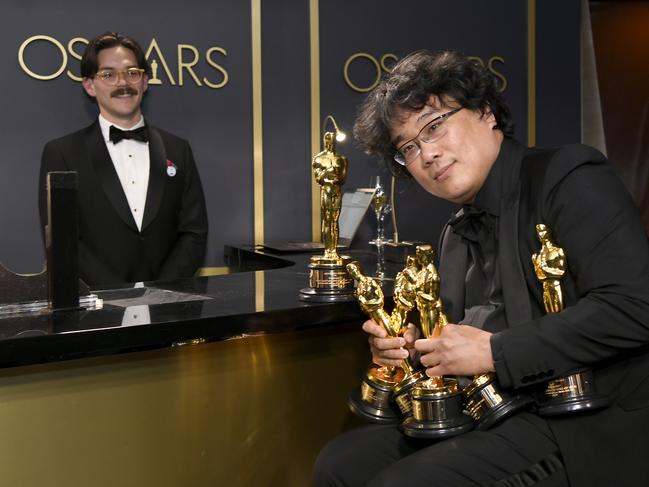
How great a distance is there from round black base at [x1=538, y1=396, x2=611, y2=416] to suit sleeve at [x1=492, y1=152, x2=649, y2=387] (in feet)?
0.19

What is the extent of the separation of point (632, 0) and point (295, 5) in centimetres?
243

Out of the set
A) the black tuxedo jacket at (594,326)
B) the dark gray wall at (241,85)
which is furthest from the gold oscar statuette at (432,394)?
the dark gray wall at (241,85)

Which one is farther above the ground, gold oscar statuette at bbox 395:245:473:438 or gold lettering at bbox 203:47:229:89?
gold lettering at bbox 203:47:229:89

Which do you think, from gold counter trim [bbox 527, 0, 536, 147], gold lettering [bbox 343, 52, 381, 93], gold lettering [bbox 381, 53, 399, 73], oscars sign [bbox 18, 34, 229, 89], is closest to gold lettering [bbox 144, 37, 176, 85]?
oscars sign [bbox 18, 34, 229, 89]

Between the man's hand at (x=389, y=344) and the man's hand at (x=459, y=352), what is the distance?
0.46ft

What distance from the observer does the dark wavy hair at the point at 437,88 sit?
1.91 meters

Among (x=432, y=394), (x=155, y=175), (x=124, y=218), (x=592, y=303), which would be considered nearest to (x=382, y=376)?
(x=432, y=394)

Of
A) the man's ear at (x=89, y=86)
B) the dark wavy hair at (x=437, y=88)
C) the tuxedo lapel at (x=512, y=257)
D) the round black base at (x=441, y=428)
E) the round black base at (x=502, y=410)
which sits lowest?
the round black base at (x=441, y=428)

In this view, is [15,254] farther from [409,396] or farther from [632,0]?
[632,0]

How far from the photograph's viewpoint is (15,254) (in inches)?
159

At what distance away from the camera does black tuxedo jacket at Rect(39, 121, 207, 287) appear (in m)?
3.78

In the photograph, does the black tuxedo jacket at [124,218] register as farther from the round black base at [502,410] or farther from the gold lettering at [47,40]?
the round black base at [502,410]

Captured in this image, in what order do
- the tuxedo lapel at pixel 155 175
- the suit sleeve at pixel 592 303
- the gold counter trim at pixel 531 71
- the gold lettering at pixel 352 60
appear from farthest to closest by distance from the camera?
the gold counter trim at pixel 531 71 < the gold lettering at pixel 352 60 < the tuxedo lapel at pixel 155 175 < the suit sleeve at pixel 592 303

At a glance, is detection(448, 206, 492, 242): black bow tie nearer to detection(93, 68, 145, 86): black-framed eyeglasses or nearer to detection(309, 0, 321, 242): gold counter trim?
detection(93, 68, 145, 86): black-framed eyeglasses
